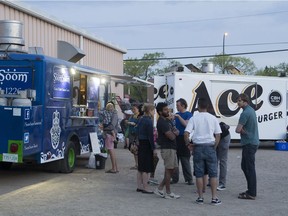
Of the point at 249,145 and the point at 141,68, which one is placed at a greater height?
the point at 141,68

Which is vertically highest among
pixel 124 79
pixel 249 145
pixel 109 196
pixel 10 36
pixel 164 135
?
pixel 10 36

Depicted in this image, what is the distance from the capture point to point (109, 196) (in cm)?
816

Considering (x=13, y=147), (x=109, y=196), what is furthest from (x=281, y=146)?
(x=13, y=147)

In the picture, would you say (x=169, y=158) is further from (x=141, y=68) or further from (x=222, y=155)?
(x=141, y=68)

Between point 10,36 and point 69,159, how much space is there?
10.4ft

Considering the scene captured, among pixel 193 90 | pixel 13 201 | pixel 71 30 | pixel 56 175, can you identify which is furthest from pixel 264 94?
pixel 13 201

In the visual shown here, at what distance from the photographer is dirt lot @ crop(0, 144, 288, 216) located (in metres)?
7.06

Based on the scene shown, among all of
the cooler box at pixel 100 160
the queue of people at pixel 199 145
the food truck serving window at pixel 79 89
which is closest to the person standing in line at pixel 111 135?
the cooler box at pixel 100 160

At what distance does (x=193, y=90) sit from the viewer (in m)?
17.0

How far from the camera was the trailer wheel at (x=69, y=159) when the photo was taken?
10508mm

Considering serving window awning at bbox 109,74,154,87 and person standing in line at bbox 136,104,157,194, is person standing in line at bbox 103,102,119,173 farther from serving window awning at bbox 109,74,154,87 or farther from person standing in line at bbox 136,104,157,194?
person standing in line at bbox 136,104,157,194

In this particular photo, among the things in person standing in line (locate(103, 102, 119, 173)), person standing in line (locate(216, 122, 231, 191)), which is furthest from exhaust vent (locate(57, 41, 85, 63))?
person standing in line (locate(216, 122, 231, 191))

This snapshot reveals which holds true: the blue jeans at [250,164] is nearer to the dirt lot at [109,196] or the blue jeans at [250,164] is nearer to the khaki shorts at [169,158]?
the dirt lot at [109,196]

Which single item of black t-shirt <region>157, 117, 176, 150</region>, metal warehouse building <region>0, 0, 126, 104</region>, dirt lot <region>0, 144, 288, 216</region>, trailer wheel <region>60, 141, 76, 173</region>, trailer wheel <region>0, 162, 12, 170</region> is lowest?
dirt lot <region>0, 144, 288, 216</region>
